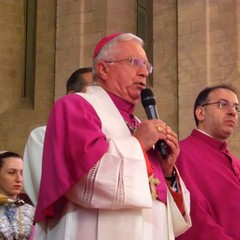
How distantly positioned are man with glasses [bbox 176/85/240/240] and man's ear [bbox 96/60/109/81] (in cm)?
112

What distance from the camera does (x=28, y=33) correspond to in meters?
13.3

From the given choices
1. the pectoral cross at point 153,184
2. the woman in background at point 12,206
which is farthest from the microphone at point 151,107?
the woman in background at point 12,206

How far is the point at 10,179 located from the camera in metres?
4.66

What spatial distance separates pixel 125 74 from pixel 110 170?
559mm

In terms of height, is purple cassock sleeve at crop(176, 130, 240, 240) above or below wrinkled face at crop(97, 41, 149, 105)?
below

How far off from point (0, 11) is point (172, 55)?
12.2 feet

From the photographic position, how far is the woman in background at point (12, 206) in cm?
431

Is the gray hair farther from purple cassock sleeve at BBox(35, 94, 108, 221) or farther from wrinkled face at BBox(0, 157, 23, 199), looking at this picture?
wrinkled face at BBox(0, 157, 23, 199)

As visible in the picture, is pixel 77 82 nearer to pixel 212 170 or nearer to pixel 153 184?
pixel 212 170

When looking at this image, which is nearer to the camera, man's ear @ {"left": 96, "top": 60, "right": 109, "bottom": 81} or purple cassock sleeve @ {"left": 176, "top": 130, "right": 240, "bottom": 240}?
man's ear @ {"left": 96, "top": 60, "right": 109, "bottom": 81}

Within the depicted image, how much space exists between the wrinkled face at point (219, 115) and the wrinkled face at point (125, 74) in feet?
4.15

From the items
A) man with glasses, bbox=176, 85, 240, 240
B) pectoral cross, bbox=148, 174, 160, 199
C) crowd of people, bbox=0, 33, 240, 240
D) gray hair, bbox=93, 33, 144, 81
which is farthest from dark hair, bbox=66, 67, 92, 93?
pectoral cross, bbox=148, 174, 160, 199

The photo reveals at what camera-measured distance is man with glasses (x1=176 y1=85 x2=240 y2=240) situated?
4074 mm

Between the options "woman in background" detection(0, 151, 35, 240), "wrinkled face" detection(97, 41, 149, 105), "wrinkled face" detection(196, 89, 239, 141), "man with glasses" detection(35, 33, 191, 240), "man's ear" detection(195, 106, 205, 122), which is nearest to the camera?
"man with glasses" detection(35, 33, 191, 240)
